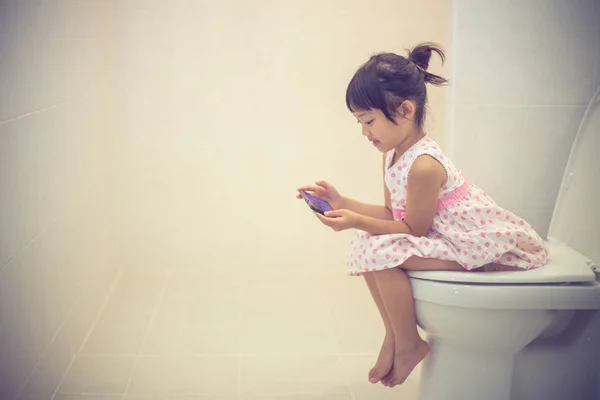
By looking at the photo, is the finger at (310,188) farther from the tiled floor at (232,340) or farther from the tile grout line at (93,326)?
the tile grout line at (93,326)

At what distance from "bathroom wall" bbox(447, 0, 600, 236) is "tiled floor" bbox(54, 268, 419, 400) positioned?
0.55 meters

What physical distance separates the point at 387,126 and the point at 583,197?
0.47 meters

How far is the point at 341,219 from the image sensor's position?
1.58 m

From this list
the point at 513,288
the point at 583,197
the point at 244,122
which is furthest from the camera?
the point at 244,122

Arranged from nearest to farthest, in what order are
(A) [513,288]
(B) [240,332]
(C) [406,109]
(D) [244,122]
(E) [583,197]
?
(A) [513,288] → (C) [406,109] → (E) [583,197] → (B) [240,332] → (D) [244,122]

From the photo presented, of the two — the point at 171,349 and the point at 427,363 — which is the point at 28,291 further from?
the point at 427,363

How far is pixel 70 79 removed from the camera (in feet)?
→ 6.38

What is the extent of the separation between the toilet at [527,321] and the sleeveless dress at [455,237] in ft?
0.15

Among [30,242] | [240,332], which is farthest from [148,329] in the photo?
[30,242]

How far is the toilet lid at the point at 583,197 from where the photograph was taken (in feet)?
5.54

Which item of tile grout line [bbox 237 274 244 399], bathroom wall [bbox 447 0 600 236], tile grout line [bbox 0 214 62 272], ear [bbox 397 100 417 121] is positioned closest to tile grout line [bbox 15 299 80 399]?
tile grout line [bbox 0 214 62 272]

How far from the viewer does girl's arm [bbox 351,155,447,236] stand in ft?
5.23

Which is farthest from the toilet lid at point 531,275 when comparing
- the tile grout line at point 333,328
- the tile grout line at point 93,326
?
the tile grout line at point 93,326

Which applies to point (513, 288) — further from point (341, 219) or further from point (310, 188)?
point (310, 188)
